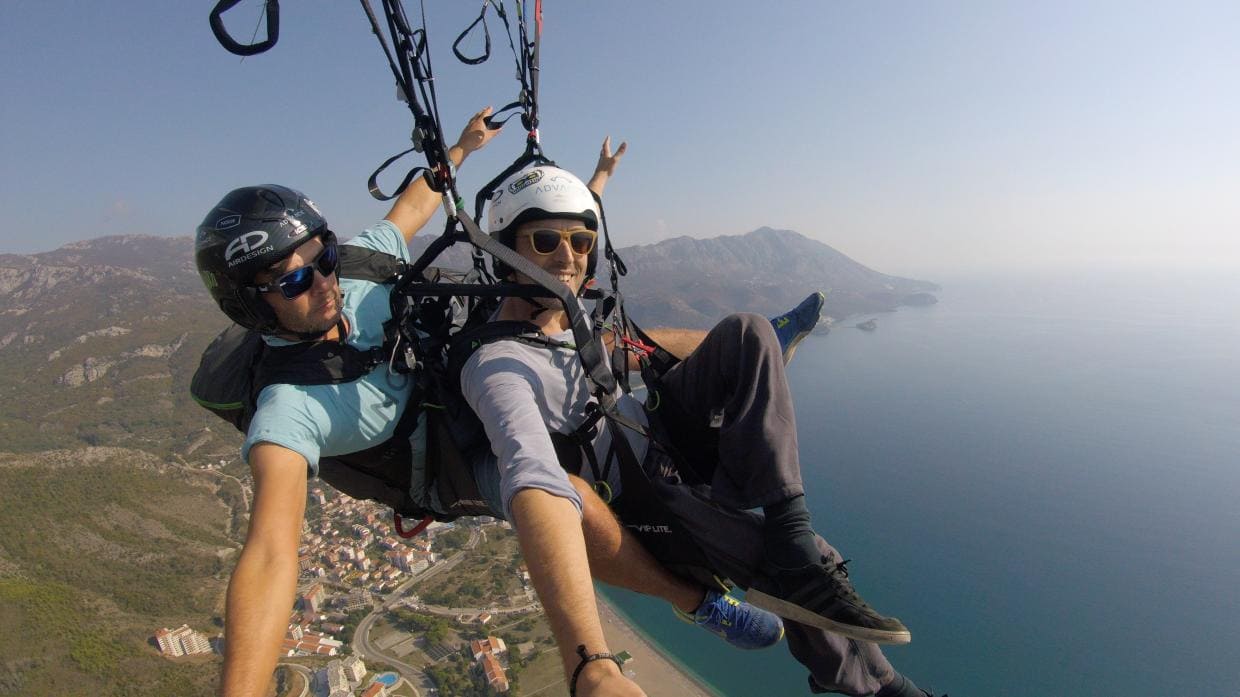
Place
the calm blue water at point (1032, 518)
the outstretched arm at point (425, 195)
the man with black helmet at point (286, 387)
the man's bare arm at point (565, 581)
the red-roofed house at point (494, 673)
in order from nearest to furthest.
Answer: the man's bare arm at point (565, 581) < the man with black helmet at point (286, 387) < the outstretched arm at point (425, 195) < the red-roofed house at point (494, 673) < the calm blue water at point (1032, 518)

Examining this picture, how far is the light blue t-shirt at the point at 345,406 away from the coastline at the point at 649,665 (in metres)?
12.4

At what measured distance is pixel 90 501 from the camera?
938 inches

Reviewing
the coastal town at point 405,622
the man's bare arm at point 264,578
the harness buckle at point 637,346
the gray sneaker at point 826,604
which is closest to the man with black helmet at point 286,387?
the man's bare arm at point 264,578

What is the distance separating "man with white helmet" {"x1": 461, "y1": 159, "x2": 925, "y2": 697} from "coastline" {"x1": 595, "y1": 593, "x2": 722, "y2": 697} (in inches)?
481

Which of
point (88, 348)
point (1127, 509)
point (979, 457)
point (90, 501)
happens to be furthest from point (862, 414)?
point (88, 348)

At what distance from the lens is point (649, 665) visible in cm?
1465

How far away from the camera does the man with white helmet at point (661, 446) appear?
1454mm

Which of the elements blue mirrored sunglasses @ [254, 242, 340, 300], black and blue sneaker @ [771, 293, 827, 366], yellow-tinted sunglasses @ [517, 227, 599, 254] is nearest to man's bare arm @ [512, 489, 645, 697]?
yellow-tinted sunglasses @ [517, 227, 599, 254]

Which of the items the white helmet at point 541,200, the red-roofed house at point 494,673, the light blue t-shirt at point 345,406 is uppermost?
the white helmet at point 541,200

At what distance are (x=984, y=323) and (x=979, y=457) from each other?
43460 millimetres

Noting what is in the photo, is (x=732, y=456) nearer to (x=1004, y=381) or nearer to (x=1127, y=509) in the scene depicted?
(x=1127, y=509)

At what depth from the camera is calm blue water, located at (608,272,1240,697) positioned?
14391mm

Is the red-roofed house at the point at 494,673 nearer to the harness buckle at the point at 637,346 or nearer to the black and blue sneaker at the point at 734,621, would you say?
the black and blue sneaker at the point at 734,621

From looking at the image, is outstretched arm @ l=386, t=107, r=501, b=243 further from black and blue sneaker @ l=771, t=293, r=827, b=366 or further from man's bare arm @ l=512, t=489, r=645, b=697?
man's bare arm @ l=512, t=489, r=645, b=697
